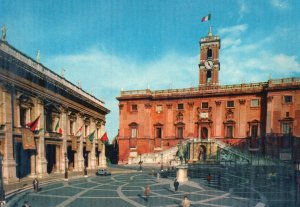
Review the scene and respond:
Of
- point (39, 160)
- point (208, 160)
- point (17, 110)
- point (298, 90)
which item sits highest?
point (298, 90)

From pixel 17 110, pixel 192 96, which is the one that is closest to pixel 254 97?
pixel 192 96

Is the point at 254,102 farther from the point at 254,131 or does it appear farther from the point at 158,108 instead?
the point at 158,108

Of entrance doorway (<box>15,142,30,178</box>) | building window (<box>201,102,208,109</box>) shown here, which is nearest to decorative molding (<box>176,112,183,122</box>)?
building window (<box>201,102,208,109</box>)

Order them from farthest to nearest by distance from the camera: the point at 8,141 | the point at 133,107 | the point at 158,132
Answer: the point at 133,107 → the point at 158,132 → the point at 8,141

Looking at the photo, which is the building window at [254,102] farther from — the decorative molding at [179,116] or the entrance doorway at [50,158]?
the entrance doorway at [50,158]

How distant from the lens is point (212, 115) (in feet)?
160

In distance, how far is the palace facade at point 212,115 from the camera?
140ft

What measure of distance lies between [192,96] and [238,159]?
16750mm

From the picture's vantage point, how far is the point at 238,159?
130 ft

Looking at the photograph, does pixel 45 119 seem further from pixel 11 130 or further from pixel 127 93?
pixel 127 93

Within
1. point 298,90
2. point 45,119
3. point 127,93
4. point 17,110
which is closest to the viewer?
point 17,110

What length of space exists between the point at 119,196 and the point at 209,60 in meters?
41.4

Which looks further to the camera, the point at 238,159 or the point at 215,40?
the point at 215,40

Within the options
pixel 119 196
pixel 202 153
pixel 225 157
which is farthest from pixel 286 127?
pixel 119 196
